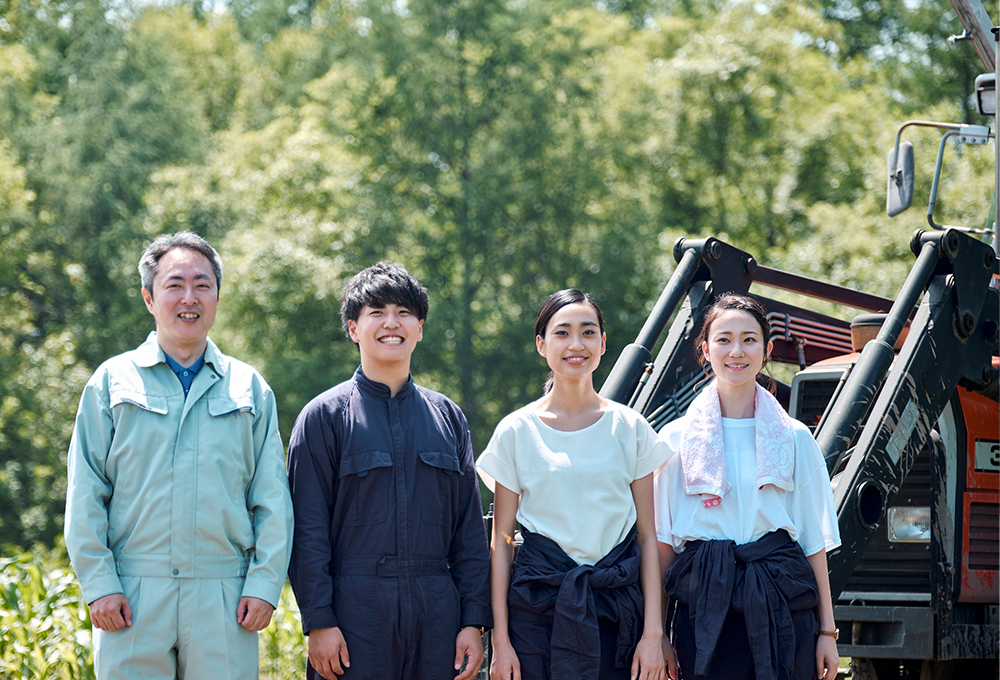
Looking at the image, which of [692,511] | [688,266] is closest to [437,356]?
[688,266]

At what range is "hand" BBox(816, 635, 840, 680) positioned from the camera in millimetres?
3477

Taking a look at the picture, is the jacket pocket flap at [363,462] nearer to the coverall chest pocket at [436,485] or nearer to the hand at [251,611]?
the coverall chest pocket at [436,485]

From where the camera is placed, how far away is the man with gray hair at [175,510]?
335cm

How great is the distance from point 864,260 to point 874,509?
1485cm

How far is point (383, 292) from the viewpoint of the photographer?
12.0 feet

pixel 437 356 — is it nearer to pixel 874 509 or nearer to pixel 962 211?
pixel 962 211

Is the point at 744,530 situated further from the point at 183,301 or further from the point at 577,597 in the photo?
the point at 183,301

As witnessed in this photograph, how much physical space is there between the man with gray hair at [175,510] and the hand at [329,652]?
0.64 feet

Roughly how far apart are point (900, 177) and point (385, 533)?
3969 mm

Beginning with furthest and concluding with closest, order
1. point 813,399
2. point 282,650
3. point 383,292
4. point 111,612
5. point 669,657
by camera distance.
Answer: point 282,650 < point 813,399 < point 383,292 < point 669,657 < point 111,612

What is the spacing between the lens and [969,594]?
5.65m

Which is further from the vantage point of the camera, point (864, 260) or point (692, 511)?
point (864, 260)

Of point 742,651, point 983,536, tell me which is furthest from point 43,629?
point 983,536

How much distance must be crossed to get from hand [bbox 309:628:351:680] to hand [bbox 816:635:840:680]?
146cm
